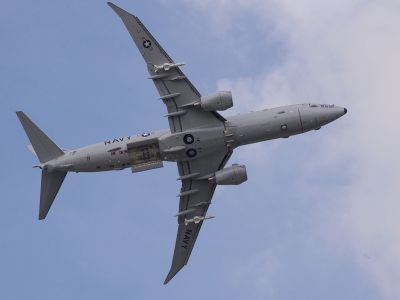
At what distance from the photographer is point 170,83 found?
104 meters

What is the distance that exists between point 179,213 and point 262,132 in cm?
1681

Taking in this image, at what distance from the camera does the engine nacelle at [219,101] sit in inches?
4060

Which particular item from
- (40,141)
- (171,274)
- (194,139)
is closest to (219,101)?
(194,139)

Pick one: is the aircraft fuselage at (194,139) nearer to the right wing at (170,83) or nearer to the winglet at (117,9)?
the right wing at (170,83)

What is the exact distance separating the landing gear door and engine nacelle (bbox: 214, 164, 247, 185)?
745 centimetres


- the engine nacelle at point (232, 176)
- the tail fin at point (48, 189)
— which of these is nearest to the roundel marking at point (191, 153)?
the engine nacelle at point (232, 176)

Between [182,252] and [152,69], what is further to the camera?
[182,252]

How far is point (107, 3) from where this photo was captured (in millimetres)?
100812

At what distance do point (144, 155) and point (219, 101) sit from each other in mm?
10784

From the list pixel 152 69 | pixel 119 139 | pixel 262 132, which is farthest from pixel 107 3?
pixel 262 132

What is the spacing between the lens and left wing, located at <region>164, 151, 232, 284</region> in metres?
110

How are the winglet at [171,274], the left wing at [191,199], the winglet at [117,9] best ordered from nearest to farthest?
→ the winglet at [117,9] → the left wing at [191,199] → the winglet at [171,274]

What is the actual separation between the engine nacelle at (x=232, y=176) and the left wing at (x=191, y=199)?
6.26 ft

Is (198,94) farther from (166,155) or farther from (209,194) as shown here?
(209,194)
